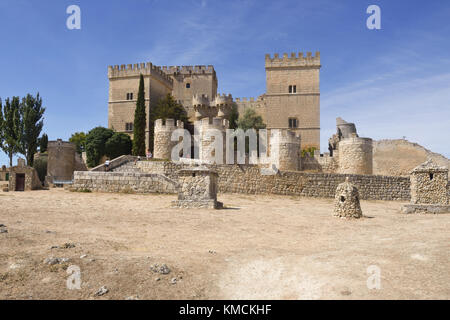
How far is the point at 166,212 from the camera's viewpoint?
Answer: 11.3 meters

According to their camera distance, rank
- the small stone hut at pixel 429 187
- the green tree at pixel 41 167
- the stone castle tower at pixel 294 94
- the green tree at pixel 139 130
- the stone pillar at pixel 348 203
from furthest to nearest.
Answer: the stone castle tower at pixel 294 94 → the green tree at pixel 139 130 → the green tree at pixel 41 167 → the small stone hut at pixel 429 187 → the stone pillar at pixel 348 203

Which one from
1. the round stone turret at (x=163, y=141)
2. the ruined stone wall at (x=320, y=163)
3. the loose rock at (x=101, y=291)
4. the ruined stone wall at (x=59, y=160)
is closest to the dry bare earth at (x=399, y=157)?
the ruined stone wall at (x=320, y=163)

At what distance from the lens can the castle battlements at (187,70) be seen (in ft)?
146

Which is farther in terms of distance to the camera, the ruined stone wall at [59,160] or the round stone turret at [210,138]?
the ruined stone wall at [59,160]

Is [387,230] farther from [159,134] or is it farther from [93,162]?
[93,162]

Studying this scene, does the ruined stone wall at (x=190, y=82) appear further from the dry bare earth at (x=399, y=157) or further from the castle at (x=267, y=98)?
the dry bare earth at (x=399, y=157)

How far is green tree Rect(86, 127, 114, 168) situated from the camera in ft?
109

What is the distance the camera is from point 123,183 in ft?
56.4

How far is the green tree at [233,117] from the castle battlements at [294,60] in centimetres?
589

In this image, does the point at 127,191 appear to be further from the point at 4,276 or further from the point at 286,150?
the point at 286,150

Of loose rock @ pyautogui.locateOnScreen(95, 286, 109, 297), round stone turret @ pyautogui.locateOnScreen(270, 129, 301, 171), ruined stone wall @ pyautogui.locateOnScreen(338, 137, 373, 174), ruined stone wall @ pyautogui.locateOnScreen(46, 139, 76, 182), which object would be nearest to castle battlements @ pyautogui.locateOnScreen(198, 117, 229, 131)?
round stone turret @ pyautogui.locateOnScreen(270, 129, 301, 171)

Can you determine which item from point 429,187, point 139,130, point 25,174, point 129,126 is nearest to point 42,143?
point 129,126

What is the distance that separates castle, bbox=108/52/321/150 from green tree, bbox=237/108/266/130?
0.82 metres
